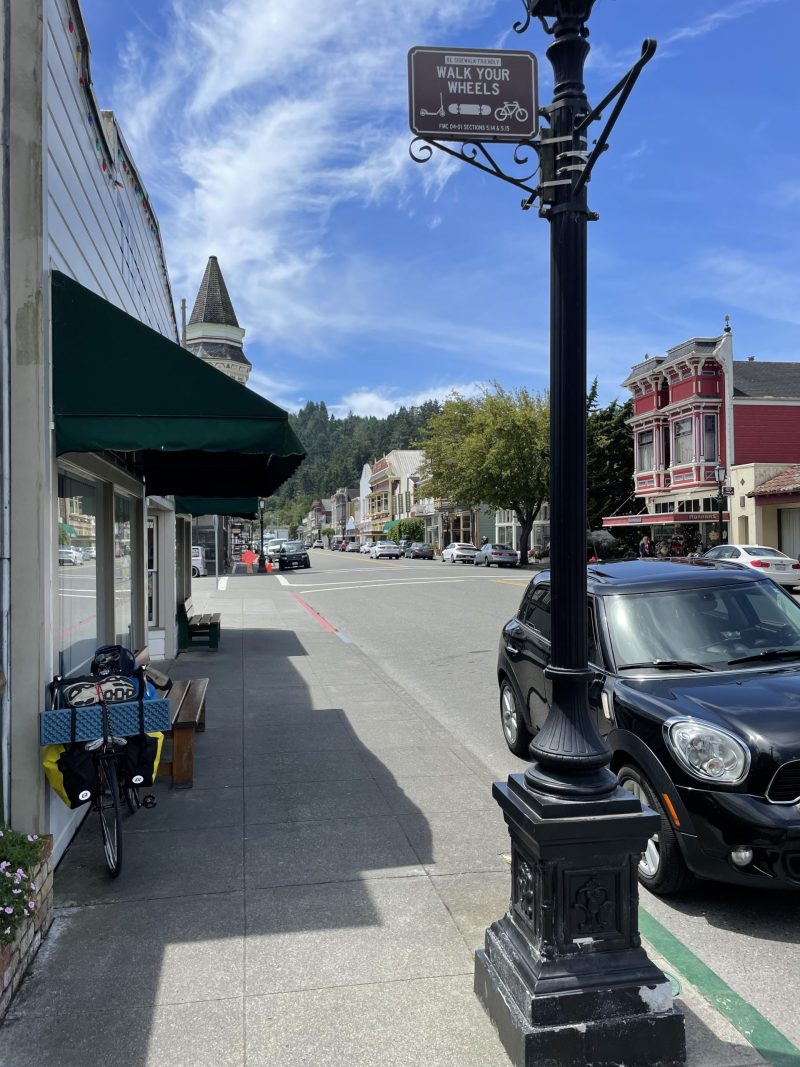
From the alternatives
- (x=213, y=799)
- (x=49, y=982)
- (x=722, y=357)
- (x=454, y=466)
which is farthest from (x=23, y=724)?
(x=454, y=466)

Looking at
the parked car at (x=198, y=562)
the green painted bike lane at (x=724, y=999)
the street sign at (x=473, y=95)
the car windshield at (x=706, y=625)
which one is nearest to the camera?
the green painted bike lane at (x=724, y=999)

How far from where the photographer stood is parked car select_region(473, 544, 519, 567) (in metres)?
46.9

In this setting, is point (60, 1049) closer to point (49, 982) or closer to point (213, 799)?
point (49, 982)

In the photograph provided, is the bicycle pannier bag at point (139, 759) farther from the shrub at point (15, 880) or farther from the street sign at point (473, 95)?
the street sign at point (473, 95)

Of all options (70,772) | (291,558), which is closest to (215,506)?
(70,772)

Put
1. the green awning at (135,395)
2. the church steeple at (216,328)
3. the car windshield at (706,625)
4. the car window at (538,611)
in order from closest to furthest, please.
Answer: the green awning at (135,395) < the car windshield at (706,625) < the car window at (538,611) < the church steeple at (216,328)

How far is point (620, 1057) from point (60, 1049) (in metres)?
2.00

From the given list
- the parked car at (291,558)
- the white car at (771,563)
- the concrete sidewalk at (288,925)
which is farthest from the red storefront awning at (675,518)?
the concrete sidewalk at (288,925)

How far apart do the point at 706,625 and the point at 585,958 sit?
2.92 meters

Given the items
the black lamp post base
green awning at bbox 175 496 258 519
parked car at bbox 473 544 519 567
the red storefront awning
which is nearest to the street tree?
parked car at bbox 473 544 519 567

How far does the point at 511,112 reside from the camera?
3.39 meters

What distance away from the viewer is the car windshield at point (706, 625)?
5125 mm

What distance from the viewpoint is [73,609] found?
572 centimetres

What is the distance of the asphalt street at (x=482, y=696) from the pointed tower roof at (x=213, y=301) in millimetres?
16862
